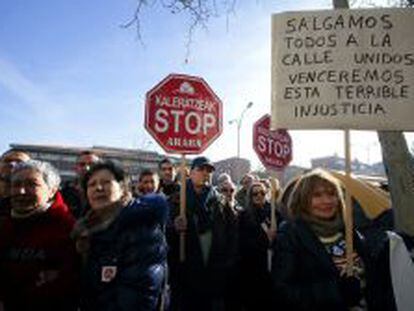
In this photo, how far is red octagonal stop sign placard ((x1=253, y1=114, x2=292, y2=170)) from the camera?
8.38 metres

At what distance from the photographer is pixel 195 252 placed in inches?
249

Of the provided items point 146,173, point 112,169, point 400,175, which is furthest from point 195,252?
point 400,175

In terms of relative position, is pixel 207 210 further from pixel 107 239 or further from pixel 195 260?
pixel 107 239

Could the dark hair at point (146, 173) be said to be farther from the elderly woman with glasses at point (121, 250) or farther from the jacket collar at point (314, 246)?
the jacket collar at point (314, 246)

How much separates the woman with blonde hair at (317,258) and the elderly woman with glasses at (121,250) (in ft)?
2.78

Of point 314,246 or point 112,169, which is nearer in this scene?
point 314,246

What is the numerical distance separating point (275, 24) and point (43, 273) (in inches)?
104

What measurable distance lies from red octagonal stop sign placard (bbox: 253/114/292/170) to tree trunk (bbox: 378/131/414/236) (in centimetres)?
156

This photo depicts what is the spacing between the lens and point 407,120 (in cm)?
444

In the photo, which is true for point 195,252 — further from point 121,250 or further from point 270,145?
point 270,145

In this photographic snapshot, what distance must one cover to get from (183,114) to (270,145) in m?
2.37

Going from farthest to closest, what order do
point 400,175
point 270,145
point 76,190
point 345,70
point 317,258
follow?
point 270,145 < point 400,175 < point 76,190 < point 345,70 < point 317,258

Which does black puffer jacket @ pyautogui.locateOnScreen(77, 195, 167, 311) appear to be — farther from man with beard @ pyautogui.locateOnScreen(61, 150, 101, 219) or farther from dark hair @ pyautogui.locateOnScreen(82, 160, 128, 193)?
man with beard @ pyautogui.locateOnScreen(61, 150, 101, 219)

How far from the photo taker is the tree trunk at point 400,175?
742 cm
